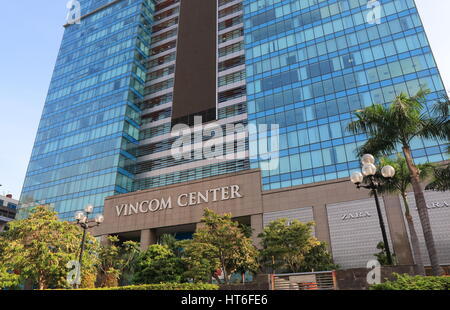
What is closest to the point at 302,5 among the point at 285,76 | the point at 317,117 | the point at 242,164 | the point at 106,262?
the point at 285,76

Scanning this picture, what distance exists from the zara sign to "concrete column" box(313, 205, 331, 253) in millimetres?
9966

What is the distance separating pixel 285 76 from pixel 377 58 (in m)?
12.9

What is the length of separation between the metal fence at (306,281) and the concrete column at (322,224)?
19130 mm

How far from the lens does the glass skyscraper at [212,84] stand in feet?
150

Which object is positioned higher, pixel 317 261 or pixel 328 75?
pixel 328 75

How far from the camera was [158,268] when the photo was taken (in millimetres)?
34062

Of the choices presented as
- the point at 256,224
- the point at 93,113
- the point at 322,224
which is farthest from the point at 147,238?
the point at 93,113

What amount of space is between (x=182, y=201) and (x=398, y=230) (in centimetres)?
2686

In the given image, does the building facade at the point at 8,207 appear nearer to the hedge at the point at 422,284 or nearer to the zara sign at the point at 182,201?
the zara sign at the point at 182,201

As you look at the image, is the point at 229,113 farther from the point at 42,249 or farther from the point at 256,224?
the point at 42,249

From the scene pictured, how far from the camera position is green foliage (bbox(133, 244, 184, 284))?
3303 centimetres

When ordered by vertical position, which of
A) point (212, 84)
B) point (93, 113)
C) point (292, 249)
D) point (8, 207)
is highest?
point (212, 84)

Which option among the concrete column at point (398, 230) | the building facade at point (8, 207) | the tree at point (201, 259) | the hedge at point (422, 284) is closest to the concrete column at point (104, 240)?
the tree at point (201, 259)

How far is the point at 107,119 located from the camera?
66188 millimetres
